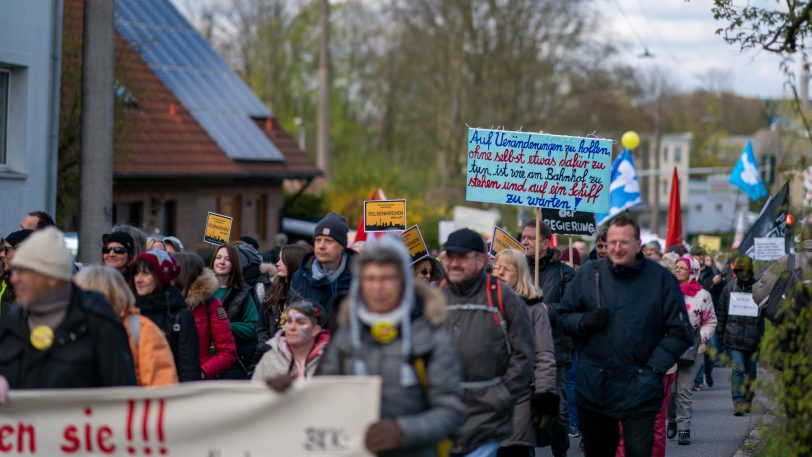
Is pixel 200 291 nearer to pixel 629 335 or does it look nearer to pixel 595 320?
pixel 595 320

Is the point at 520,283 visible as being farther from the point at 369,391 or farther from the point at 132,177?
the point at 132,177

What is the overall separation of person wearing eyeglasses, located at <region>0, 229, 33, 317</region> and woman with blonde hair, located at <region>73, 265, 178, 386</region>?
2.13 metres

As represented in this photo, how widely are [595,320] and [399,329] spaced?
265cm

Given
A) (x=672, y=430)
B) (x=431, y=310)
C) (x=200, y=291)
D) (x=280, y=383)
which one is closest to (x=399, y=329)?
(x=431, y=310)

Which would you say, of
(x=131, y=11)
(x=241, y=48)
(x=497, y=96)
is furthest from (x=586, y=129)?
(x=131, y=11)

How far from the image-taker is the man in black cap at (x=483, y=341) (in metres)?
6.93

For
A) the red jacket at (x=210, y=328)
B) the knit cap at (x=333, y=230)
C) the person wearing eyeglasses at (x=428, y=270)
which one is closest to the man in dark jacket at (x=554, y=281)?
the person wearing eyeglasses at (x=428, y=270)

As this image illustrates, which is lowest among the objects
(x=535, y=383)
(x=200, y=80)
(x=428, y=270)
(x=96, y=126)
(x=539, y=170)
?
(x=535, y=383)

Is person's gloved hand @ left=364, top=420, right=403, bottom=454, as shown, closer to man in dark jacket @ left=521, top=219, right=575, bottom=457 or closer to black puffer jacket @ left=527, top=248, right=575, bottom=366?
man in dark jacket @ left=521, top=219, right=575, bottom=457

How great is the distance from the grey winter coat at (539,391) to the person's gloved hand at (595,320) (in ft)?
1.02

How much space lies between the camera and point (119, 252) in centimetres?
843

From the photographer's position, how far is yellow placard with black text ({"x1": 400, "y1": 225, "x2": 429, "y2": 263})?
11.4 m

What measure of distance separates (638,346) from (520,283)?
1.12 meters

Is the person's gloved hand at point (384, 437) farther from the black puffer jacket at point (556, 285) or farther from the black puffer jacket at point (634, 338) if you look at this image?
the black puffer jacket at point (556, 285)
